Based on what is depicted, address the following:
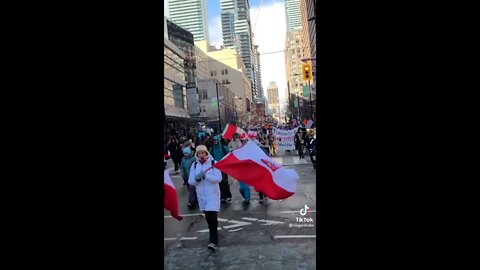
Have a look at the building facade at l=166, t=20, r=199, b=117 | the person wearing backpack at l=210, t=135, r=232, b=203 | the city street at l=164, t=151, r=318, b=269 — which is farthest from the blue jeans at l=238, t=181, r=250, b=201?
the building facade at l=166, t=20, r=199, b=117

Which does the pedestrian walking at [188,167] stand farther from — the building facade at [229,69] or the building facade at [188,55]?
the building facade at [229,69]

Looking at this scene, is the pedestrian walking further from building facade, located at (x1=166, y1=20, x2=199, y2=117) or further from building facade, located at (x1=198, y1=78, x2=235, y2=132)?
building facade, located at (x1=198, y1=78, x2=235, y2=132)

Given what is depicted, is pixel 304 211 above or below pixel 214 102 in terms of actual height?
below

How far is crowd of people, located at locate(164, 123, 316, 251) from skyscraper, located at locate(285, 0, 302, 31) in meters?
1.95

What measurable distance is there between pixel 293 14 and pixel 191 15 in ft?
5.11

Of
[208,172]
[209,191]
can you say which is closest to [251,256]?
[209,191]

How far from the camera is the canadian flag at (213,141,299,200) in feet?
15.9

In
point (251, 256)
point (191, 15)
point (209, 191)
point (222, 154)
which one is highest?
point (191, 15)

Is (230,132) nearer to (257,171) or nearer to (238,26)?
(238,26)

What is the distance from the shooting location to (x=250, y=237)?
576cm

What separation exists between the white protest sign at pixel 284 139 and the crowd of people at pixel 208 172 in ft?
0.70

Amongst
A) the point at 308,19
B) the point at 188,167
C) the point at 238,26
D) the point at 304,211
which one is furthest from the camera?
the point at 188,167
